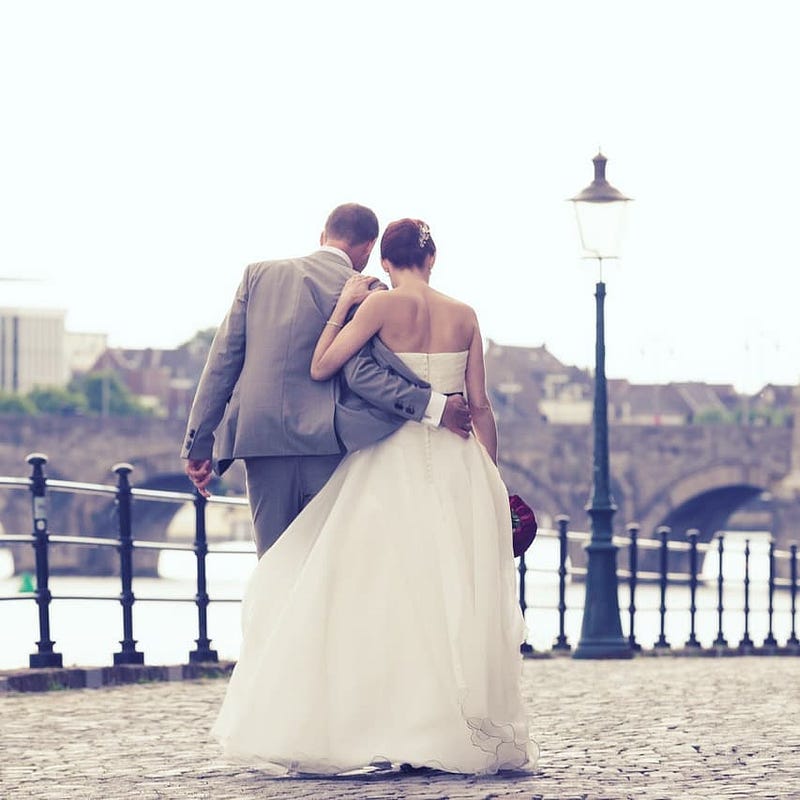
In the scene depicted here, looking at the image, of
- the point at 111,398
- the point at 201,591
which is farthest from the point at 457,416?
the point at 111,398

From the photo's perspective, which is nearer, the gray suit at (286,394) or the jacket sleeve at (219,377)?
the gray suit at (286,394)

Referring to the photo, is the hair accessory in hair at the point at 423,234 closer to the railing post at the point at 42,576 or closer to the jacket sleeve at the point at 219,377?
the jacket sleeve at the point at 219,377

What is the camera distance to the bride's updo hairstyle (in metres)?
5.25

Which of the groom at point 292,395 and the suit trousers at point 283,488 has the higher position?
the groom at point 292,395

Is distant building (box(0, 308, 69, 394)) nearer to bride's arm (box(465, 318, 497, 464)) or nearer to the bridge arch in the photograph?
the bridge arch

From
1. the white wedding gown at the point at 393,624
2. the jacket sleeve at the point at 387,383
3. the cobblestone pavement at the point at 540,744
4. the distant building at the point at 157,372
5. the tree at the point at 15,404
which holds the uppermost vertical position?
the distant building at the point at 157,372

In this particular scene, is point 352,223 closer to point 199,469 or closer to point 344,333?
point 344,333

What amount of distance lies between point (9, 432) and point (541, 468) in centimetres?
1284

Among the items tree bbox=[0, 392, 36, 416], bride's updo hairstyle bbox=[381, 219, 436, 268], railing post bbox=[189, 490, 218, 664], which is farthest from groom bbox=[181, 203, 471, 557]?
tree bbox=[0, 392, 36, 416]

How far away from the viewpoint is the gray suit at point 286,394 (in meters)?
5.14

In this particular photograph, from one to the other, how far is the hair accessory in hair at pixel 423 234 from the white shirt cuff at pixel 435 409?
1.22 feet

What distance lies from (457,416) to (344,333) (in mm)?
329

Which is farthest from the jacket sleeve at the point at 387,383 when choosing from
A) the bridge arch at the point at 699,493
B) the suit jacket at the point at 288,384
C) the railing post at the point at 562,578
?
the bridge arch at the point at 699,493

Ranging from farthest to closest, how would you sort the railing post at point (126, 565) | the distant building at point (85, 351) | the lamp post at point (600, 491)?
the distant building at point (85, 351), the lamp post at point (600, 491), the railing post at point (126, 565)
